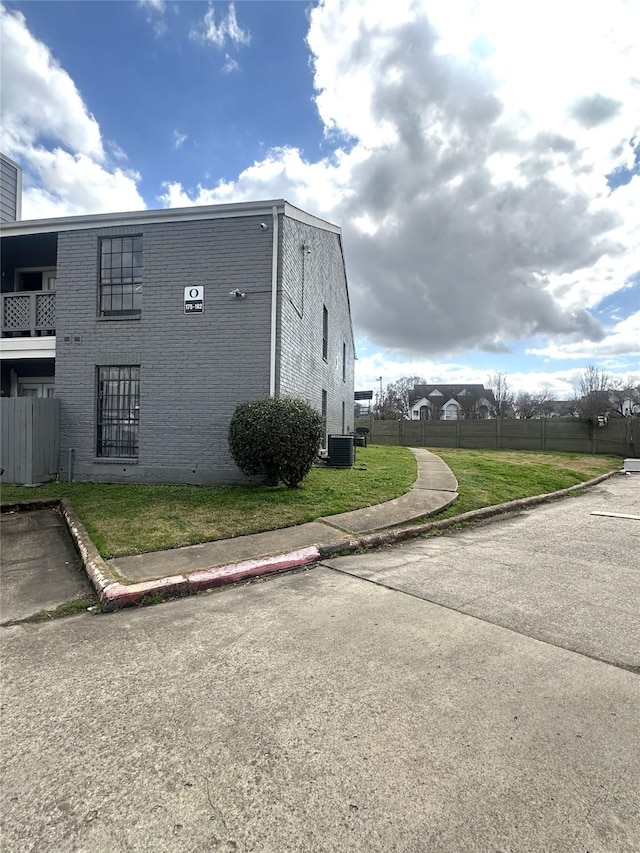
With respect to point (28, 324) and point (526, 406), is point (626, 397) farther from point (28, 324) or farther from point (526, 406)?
point (28, 324)

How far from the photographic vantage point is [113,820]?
179 cm

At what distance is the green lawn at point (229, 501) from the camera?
607 centimetres

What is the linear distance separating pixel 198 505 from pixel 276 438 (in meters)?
1.78

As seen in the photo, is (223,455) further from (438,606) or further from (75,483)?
(438,606)

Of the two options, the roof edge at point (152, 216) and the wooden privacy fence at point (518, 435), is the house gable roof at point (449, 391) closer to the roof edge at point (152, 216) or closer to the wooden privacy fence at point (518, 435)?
the wooden privacy fence at point (518, 435)

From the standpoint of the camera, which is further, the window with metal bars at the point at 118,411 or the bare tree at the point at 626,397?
the bare tree at the point at 626,397

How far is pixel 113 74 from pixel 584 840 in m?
13.7

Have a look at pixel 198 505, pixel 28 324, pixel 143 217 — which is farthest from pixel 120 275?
pixel 198 505

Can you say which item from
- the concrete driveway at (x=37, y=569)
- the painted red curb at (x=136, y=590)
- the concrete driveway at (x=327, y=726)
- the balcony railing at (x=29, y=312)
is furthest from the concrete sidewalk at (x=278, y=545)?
the balcony railing at (x=29, y=312)

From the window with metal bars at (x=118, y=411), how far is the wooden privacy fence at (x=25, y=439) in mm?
1121

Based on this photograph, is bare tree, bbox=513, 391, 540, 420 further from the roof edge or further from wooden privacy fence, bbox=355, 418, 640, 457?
the roof edge

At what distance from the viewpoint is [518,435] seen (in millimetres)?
25250

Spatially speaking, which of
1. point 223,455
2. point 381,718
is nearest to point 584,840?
point 381,718

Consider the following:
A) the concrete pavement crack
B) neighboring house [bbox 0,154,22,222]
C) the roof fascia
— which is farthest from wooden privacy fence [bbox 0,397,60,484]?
neighboring house [bbox 0,154,22,222]
